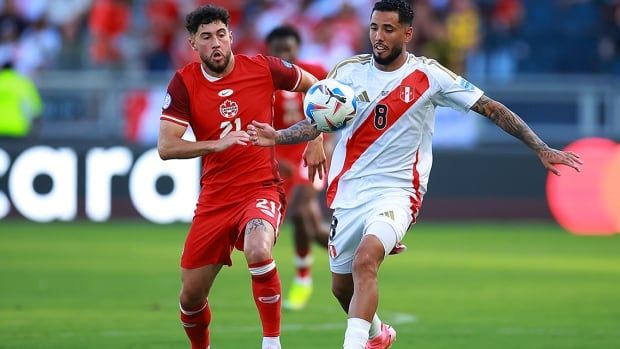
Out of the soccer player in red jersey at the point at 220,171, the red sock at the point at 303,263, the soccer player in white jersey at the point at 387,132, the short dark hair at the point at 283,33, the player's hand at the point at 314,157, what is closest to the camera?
the soccer player in white jersey at the point at 387,132

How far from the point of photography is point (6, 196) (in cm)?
2084

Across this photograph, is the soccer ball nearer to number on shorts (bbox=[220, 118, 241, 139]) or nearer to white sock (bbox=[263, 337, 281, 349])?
number on shorts (bbox=[220, 118, 241, 139])

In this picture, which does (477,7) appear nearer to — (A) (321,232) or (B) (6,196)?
(B) (6,196)

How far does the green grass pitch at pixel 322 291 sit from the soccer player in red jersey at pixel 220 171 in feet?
4.17

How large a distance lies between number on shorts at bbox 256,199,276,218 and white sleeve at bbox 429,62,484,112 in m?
1.29

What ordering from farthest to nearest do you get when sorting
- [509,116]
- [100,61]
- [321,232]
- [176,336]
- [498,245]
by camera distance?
[100,61], [498,245], [321,232], [176,336], [509,116]

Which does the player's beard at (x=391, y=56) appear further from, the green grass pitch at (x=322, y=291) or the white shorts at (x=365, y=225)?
the green grass pitch at (x=322, y=291)

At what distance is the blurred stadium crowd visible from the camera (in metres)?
22.5

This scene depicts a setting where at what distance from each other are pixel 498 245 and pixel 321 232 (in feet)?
20.7

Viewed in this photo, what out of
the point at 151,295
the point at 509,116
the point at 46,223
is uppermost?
the point at 509,116

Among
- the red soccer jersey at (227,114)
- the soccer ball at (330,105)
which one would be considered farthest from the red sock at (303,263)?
the soccer ball at (330,105)

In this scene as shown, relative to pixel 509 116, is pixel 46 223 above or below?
below

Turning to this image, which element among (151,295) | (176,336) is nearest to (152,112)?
(151,295)

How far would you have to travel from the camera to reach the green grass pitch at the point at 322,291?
10.6 m
